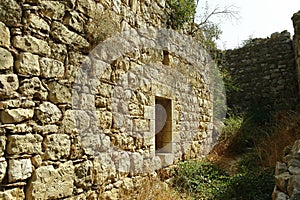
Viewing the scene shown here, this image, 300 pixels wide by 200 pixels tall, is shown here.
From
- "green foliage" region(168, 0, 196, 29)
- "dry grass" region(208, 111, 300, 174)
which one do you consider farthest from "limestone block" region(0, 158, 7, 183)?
"dry grass" region(208, 111, 300, 174)

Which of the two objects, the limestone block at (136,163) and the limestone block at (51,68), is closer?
the limestone block at (51,68)

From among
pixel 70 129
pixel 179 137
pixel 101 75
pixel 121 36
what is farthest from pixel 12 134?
pixel 179 137

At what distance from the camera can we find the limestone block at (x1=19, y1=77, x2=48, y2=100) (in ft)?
8.45

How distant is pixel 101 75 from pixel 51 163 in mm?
1236

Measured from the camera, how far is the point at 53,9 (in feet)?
9.55

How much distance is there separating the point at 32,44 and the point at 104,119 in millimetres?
1260

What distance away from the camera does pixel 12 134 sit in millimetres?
2461

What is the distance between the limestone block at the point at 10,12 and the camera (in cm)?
245

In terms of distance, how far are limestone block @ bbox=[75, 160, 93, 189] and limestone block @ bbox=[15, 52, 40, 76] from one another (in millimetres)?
1082

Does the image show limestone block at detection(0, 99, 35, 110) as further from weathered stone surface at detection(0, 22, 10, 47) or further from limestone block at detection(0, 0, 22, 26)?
limestone block at detection(0, 0, 22, 26)

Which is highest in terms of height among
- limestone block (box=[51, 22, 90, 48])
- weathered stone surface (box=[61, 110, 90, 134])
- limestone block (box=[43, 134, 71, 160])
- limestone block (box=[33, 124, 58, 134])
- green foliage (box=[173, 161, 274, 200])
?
limestone block (box=[51, 22, 90, 48])

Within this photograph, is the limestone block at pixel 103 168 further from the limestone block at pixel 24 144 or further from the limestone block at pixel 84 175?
the limestone block at pixel 24 144

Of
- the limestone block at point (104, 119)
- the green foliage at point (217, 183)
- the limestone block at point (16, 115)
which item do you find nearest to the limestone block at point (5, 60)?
the limestone block at point (16, 115)

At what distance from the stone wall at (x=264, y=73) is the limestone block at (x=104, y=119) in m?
7.22
